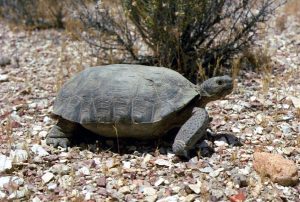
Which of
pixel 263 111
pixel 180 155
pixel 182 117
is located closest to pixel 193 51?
→ pixel 263 111

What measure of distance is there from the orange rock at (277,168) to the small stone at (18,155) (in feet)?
5.88

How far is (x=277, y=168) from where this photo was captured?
3.43 metres

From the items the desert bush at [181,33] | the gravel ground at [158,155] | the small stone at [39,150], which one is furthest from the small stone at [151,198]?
the desert bush at [181,33]

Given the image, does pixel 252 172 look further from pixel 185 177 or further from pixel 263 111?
pixel 263 111

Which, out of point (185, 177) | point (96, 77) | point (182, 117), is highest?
point (96, 77)

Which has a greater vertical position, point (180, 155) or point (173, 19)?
point (173, 19)

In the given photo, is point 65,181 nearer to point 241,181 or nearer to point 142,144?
point 142,144

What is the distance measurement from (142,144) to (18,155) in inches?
40.3

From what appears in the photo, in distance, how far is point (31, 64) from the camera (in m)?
6.40

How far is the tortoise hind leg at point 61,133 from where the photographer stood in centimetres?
411

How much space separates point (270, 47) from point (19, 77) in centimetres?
332

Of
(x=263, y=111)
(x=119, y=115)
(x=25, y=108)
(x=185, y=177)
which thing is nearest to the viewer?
(x=185, y=177)

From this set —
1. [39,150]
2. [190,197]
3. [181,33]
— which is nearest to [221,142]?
[190,197]

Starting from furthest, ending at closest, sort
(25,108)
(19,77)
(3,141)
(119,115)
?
1. (19,77)
2. (25,108)
3. (3,141)
4. (119,115)
